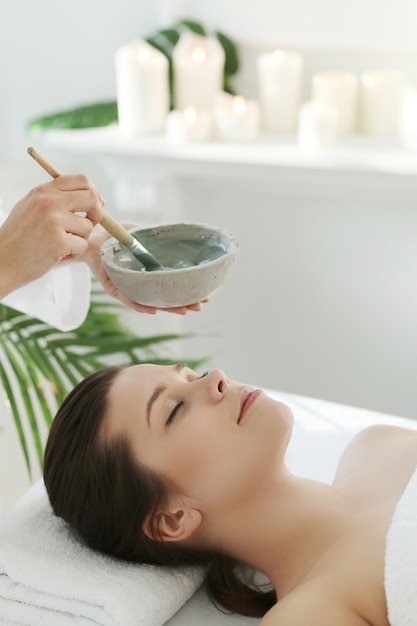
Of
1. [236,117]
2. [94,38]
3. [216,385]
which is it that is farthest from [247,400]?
[94,38]

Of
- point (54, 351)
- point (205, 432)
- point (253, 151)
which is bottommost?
point (54, 351)

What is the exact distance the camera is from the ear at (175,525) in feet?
4.97

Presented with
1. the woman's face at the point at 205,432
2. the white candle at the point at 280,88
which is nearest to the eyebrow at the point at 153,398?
the woman's face at the point at 205,432

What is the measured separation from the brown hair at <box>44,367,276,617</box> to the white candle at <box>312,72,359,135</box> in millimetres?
1241

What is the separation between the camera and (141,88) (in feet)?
8.41

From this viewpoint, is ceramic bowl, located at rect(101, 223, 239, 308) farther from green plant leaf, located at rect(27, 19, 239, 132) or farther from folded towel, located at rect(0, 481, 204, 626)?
green plant leaf, located at rect(27, 19, 239, 132)

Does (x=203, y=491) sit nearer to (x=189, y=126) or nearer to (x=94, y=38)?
(x=189, y=126)

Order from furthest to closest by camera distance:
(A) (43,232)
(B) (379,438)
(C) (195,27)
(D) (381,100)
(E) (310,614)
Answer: (C) (195,27)
(D) (381,100)
(B) (379,438)
(A) (43,232)
(E) (310,614)

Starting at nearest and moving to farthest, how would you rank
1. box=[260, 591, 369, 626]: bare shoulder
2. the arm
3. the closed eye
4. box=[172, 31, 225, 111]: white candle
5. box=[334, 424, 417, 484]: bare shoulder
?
box=[260, 591, 369, 626]: bare shoulder
the arm
the closed eye
box=[334, 424, 417, 484]: bare shoulder
box=[172, 31, 225, 111]: white candle

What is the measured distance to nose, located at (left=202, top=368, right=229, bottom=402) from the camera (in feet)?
5.08

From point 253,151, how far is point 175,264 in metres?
0.90

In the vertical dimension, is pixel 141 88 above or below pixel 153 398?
above

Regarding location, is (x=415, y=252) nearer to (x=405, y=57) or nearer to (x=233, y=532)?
(x=405, y=57)

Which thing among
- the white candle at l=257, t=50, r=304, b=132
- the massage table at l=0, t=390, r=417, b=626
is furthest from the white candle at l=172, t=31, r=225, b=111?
the massage table at l=0, t=390, r=417, b=626
